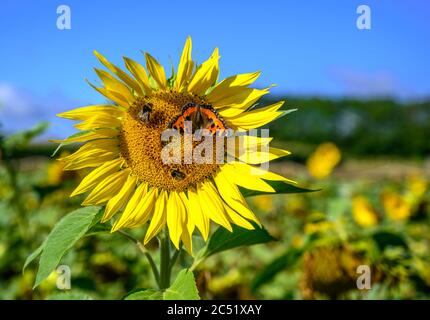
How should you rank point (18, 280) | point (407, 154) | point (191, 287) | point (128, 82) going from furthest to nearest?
1. point (407, 154)
2. point (18, 280)
3. point (128, 82)
4. point (191, 287)

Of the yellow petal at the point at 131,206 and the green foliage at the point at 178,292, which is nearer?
the green foliage at the point at 178,292

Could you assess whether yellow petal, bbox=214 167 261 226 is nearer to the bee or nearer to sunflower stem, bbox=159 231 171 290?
the bee

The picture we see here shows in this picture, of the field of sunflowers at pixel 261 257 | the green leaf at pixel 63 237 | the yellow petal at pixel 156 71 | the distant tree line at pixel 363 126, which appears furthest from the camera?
the distant tree line at pixel 363 126

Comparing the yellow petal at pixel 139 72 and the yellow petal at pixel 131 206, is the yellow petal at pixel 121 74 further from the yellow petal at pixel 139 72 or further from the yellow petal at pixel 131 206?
the yellow petal at pixel 131 206

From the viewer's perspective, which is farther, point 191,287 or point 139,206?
point 139,206

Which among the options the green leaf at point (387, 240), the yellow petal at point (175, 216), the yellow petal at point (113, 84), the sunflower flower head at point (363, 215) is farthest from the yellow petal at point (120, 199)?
the sunflower flower head at point (363, 215)
